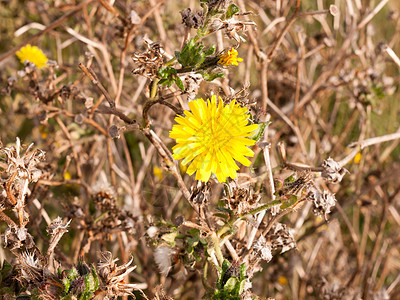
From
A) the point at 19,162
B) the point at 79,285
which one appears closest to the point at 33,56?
the point at 19,162

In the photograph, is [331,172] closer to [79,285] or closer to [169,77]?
[169,77]

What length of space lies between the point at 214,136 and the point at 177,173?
0.17 m

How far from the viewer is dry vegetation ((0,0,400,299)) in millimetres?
996

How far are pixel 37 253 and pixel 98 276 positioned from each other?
0.66ft

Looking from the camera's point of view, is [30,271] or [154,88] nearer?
[30,271]

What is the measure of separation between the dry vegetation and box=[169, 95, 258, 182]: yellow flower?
0.21ft

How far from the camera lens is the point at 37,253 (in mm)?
1000

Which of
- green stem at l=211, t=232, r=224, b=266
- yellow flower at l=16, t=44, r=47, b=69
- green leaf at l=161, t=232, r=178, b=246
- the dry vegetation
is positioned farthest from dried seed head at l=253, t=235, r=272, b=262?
yellow flower at l=16, t=44, r=47, b=69

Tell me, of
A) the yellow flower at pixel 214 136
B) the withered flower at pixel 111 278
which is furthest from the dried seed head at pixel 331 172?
the withered flower at pixel 111 278

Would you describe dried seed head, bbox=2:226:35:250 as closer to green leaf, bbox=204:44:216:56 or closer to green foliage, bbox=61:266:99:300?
green foliage, bbox=61:266:99:300

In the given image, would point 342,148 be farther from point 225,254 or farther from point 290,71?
point 225,254

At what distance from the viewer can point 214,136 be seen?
39.7 inches

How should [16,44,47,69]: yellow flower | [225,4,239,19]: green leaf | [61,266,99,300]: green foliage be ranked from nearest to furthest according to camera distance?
1. [61,266,99,300]: green foliage
2. [225,4,239,19]: green leaf
3. [16,44,47,69]: yellow flower

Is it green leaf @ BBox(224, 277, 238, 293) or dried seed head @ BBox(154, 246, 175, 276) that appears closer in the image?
green leaf @ BBox(224, 277, 238, 293)
